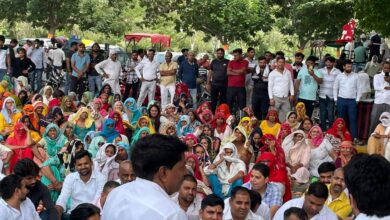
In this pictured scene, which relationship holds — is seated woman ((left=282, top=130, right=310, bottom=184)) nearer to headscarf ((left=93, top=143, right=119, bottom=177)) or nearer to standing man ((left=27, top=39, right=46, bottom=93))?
headscarf ((left=93, top=143, right=119, bottom=177))

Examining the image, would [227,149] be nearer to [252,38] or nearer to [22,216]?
[22,216]

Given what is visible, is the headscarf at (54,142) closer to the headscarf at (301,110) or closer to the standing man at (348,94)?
the headscarf at (301,110)

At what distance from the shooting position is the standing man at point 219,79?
Answer: 1681 centimetres

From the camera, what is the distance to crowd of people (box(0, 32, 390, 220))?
3.73m

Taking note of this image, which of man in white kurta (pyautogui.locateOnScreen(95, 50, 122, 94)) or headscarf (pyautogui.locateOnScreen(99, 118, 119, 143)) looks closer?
headscarf (pyautogui.locateOnScreen(99, 118, 119, 143))

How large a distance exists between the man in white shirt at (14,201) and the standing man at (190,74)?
36.3 ft

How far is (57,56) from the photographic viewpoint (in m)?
21.6

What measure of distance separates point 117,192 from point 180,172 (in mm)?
265

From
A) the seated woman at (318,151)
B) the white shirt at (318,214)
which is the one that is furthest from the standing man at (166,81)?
the white shirt at (318,214)

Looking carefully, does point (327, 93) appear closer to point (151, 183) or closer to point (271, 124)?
point (271, 124)

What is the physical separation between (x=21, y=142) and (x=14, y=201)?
16.6ft

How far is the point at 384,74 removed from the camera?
47.4 ft

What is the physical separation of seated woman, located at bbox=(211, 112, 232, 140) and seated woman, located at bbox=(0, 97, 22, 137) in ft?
Answer: 9.75

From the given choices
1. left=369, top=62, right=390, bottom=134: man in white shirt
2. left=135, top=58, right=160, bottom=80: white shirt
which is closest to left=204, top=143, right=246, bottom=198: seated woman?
left=369, top=62, right=390, bottom=134: man in white shirt
